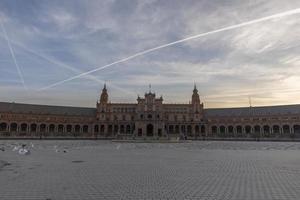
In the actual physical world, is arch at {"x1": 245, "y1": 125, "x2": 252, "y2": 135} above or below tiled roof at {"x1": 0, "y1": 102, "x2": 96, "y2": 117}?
below

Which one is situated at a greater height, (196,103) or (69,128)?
(196,103)

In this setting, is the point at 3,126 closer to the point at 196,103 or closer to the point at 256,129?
the point at 196,103

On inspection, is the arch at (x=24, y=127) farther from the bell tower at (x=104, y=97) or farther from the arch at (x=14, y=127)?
the bell tower at (x=104, y=97)

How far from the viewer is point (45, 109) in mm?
105312

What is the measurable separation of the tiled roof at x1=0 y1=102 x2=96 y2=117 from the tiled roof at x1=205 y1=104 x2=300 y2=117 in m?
53.4

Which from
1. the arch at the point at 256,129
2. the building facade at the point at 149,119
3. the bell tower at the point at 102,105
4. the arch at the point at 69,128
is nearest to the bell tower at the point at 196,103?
the building facade at the point at 149,119

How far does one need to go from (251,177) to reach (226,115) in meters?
101

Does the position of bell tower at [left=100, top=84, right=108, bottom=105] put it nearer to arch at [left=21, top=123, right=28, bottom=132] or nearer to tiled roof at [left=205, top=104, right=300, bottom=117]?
arch at [left=21, top=123, right=28, bottom=132]

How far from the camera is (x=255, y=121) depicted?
100 m

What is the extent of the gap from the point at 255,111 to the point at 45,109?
8570cm

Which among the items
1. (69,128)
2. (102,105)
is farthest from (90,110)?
(69,128)

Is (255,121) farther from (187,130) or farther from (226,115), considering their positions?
(187,130)

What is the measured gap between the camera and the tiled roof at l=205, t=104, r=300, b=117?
3836 inches

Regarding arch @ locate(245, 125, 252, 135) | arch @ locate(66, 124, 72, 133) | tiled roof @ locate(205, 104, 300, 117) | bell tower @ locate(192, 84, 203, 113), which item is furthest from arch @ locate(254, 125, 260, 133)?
arch @ locate(66, 124, 72, 133)
